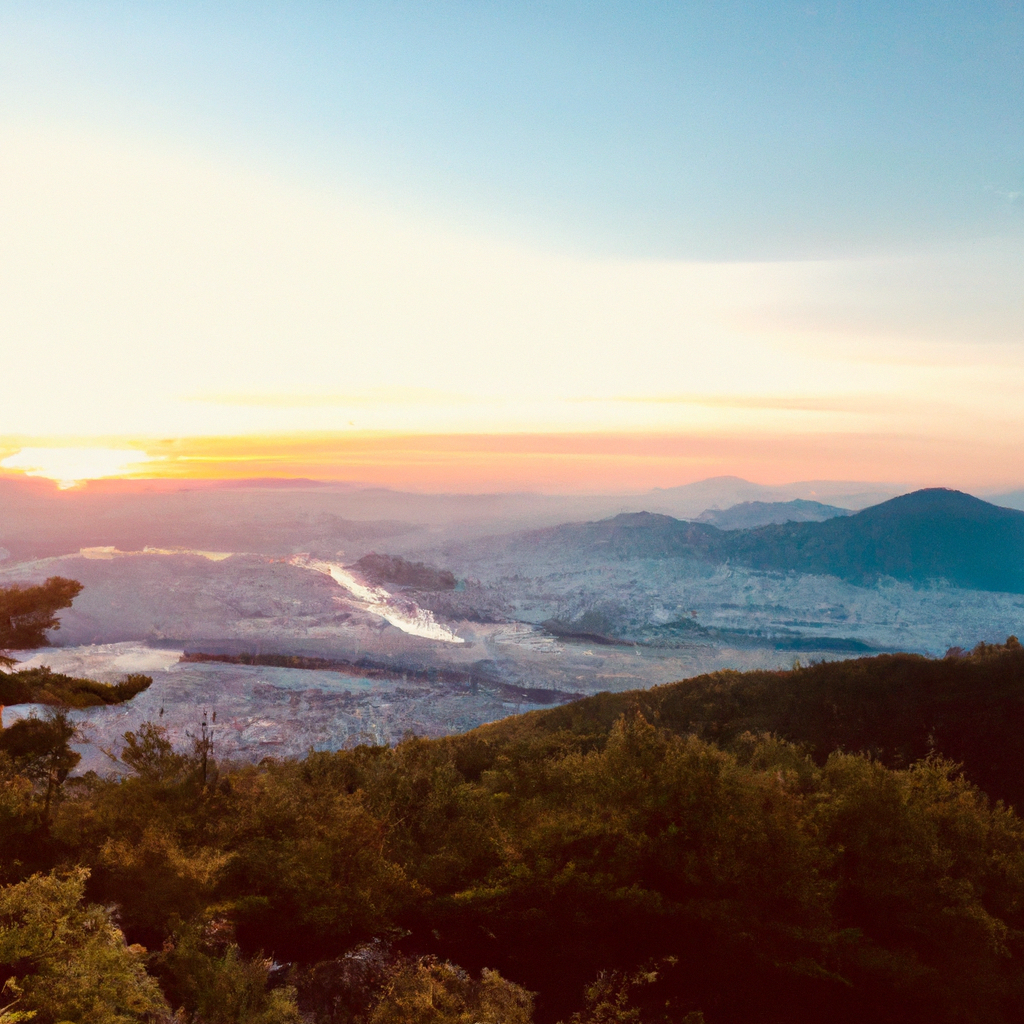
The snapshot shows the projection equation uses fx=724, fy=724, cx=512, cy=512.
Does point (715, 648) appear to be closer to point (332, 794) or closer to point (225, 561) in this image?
point (225, 561)

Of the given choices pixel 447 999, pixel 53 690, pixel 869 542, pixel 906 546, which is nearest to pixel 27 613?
pixel 53 690

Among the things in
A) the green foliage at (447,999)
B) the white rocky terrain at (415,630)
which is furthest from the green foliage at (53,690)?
the white rocky terrain at (415,630)

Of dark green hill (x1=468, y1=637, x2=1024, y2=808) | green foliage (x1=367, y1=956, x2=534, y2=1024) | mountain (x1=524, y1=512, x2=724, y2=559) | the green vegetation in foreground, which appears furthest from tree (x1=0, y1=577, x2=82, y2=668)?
mountain (x1=524, y1=512, x2=724, y2=559)

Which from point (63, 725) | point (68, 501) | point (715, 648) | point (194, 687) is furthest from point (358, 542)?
point (63, 725)

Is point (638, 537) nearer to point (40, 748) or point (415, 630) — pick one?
point (415, 630)

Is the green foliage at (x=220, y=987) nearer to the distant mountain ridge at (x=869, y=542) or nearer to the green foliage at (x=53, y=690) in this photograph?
the green foliage at (x=53, y=690)

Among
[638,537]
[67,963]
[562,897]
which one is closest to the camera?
[67,963]

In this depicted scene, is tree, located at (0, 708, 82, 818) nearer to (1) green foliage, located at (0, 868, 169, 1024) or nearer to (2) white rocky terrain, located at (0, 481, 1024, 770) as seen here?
(1) green foliage, located at (0, 868, 169, 1024)
